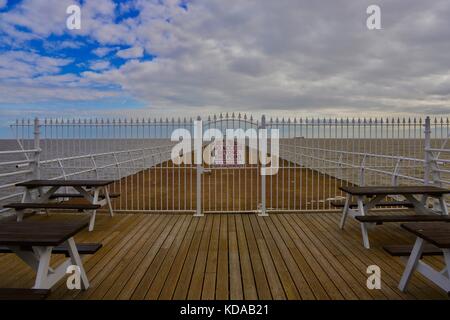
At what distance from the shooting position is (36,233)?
9.16 ft

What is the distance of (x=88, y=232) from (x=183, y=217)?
1846mm

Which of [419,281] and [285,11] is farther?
[285,11]

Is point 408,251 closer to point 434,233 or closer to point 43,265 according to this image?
point 434,233

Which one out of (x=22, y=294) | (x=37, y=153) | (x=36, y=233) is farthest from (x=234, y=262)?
(x=37, y=153)

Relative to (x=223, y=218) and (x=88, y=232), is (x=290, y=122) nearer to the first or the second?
(x=223, y=218)

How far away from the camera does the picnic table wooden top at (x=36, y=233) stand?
2.57 m

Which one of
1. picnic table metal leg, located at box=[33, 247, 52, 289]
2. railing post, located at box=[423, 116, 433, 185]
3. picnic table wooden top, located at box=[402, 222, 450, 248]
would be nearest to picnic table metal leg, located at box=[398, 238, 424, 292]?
picnic table wooden top, located at box=[402, 222, 450, 248]

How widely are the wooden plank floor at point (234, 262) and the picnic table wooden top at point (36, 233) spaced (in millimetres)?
710

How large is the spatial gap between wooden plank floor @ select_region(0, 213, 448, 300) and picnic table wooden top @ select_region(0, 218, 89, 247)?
28.0 inches

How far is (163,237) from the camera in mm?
5234

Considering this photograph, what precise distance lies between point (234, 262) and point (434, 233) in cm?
217

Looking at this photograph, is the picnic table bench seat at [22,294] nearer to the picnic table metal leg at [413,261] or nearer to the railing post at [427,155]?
the picnic table metal leg at [413,261]

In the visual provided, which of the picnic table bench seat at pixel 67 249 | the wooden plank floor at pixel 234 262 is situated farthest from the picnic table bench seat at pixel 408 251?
the picnic table bench seat at pixel 67 249
